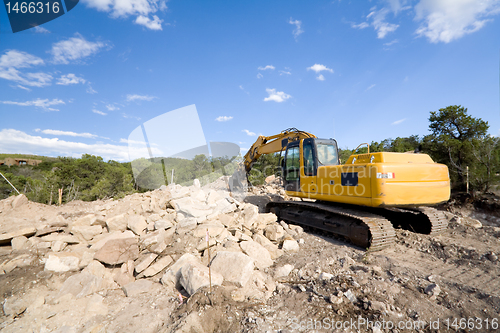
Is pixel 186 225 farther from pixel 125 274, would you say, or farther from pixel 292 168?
pixel 292 168

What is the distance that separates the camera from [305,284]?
374 centimetres

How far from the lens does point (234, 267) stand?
3.91 m

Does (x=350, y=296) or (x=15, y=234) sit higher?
(x=15, y=234)

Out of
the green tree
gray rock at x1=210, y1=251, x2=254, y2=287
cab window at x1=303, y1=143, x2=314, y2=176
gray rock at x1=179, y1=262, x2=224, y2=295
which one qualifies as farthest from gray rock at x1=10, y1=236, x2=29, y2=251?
the green tree

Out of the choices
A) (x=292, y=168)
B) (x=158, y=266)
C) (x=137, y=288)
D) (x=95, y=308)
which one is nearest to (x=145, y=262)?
(x=158, y=266)

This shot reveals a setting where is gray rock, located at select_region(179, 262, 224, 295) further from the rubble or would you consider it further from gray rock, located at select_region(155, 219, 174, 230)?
gray rock, located at select_region(155, 219, 174, 230)

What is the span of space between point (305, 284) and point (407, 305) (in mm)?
1338

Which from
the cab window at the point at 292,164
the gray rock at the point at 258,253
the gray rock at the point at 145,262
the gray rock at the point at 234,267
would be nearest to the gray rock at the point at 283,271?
the gray rock at the point at 258,253

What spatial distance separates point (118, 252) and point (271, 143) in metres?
5.96

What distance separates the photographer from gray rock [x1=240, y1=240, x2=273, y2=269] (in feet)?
15.0

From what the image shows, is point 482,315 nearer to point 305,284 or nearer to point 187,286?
point 305,284

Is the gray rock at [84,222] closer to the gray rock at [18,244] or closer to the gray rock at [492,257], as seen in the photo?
the gray rock at [18,244]

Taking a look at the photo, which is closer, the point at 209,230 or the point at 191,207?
the point at 209,230

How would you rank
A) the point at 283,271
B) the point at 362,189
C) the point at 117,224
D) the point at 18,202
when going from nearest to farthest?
the point at 283,271
the point at 362,189
the point at 117,224
the point at 18,202
